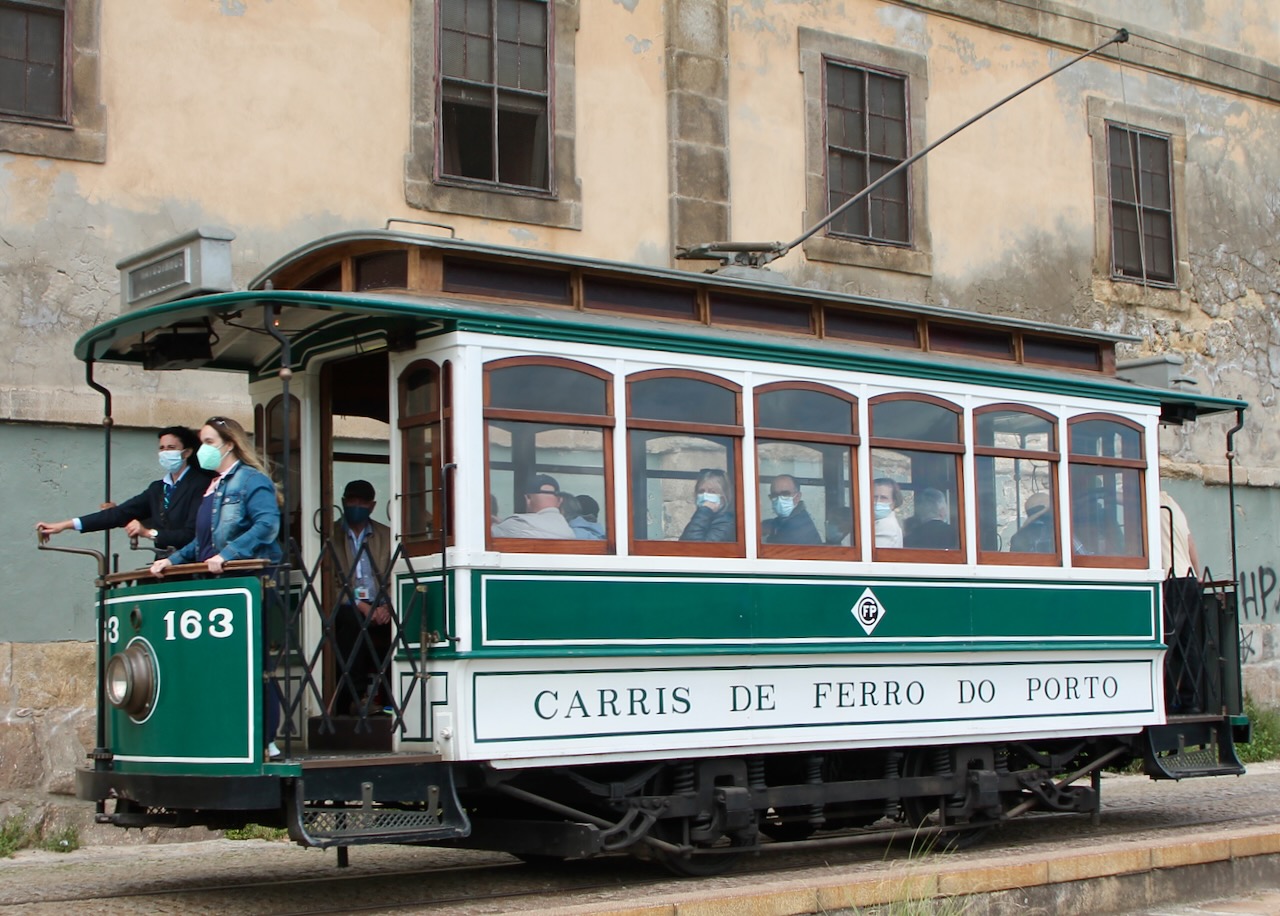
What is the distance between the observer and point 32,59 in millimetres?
12344

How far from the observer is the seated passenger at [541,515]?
902 cm

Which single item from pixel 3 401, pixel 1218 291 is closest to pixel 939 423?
pixel 3 401

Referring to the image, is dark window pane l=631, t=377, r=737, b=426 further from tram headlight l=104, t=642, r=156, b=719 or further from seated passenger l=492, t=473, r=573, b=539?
tram headlight l=104, t=642, r=156, b=719

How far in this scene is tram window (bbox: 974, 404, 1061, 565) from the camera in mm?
11109

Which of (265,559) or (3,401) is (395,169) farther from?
(265,559)

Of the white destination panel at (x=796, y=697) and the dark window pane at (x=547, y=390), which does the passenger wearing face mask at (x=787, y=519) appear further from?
the dark window pane at (x=547, y=390)

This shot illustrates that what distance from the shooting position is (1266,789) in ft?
49.1

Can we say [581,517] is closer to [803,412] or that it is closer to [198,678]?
[803,412]

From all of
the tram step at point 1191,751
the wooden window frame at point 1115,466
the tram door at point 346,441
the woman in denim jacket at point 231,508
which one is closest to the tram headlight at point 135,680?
the woman in denim jacket at point 231,508

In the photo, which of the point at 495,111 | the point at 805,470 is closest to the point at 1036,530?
the point at 805,470

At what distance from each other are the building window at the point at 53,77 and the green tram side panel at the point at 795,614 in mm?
5371

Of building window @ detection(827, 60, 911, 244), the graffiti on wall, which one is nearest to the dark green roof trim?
building window @ detection(827, 60, 911, 244)

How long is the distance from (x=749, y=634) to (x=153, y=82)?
6.06 meters

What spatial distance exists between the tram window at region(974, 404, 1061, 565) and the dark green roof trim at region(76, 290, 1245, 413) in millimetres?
230
